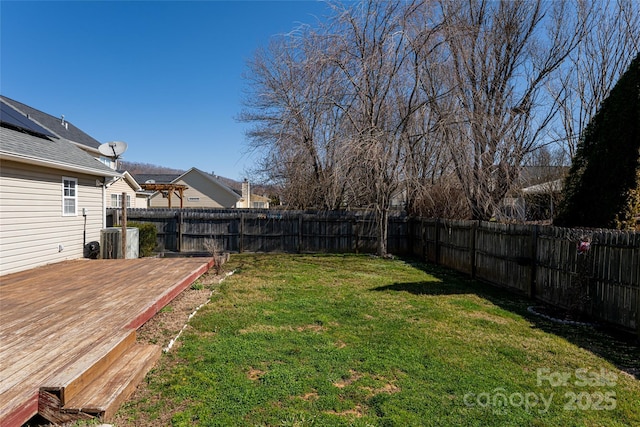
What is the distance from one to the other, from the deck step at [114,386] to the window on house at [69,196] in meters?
6.32

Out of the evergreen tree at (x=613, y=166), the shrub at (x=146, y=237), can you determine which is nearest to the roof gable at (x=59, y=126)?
the shrub at (x=146, y=237)

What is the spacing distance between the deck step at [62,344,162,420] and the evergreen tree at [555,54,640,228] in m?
6.59

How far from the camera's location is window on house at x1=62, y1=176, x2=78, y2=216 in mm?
7736

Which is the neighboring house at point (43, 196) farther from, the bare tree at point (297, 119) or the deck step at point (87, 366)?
the bare tree at point (297, 119)

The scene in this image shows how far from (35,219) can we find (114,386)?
20.4 ft

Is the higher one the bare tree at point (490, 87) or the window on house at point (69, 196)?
the bare tree at point (490, 87)

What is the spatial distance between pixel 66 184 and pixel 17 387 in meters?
7.16

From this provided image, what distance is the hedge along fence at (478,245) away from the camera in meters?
4.38

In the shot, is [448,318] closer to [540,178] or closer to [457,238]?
[457,238]

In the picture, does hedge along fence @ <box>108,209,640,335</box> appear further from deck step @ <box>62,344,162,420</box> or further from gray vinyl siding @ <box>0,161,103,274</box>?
deck step @ <box>62,344,162,420</box>

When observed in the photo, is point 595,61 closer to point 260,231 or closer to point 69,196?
point 260,231

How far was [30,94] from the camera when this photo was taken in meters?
16.5

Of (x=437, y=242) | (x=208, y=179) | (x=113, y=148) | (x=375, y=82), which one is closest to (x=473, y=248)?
(x=437, y=242)

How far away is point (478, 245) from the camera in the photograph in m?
7.89
